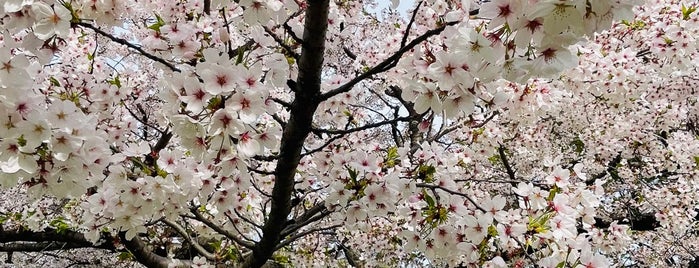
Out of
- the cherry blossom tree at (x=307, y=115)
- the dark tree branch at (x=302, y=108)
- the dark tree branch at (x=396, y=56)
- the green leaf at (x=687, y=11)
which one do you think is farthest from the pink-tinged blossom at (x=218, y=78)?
the green leaf at (x=687, y=11)

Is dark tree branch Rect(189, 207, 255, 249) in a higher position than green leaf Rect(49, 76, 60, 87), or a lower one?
lower

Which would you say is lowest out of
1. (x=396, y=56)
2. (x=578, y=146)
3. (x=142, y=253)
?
(x=396, y=56)

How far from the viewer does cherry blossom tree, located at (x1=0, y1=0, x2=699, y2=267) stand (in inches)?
75.7

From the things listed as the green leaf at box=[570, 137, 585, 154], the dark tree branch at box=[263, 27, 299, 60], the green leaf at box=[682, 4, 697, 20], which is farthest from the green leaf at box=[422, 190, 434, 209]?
the green leaf at box=[570, 137, 585, 154]

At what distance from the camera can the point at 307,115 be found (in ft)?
9.23

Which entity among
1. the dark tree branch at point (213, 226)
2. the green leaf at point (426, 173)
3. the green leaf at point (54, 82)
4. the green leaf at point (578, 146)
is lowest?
the green leaf at point (426, 173)

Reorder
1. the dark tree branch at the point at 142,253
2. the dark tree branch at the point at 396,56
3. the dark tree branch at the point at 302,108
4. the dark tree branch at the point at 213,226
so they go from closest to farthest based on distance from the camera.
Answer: the dark tree branch at the point at 396,56, the dark tree branch at the point at 302,108, the dark tree branch at the point at 213,226, the dark tree branch at the point at 142,253

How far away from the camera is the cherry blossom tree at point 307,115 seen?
192 centimetres

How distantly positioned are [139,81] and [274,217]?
1.75 meters

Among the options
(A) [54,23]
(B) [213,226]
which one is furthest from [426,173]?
(A) [54,23]

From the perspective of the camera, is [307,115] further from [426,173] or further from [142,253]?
[142,253]

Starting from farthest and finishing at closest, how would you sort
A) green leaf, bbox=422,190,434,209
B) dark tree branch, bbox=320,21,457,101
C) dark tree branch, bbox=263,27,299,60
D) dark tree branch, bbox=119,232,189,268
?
dark tree branch, bbox=119,232,189,268 → green leaf, bbox=422,190,434,209 → dark tree branch, bbox=263,27,299,60 → dark tree branch, bbox=320,21,457,101

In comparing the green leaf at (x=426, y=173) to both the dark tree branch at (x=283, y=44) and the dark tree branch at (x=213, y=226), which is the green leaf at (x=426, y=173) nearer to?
the dark tree branch at (x=283, y=44)

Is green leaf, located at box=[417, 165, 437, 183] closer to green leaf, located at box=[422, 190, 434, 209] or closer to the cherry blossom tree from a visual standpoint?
the cherry blossom tree
